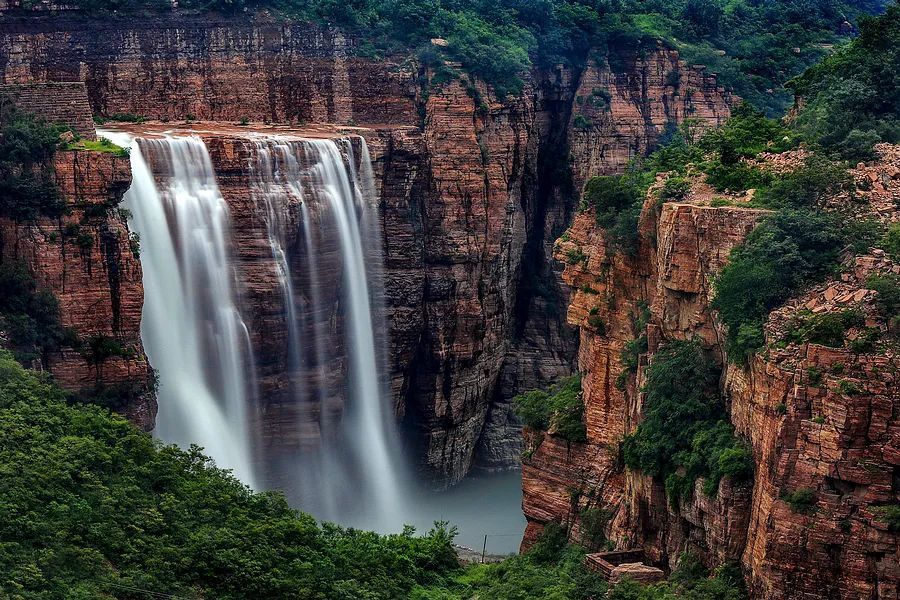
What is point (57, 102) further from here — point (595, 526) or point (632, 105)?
point (632, 105)

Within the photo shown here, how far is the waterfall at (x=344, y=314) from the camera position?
148ft

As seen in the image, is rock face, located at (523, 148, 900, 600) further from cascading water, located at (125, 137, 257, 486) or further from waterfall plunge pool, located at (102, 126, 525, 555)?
cascading water, located at (125, 137, 257, 486)

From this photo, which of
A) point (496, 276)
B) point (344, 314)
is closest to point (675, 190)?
point (344, 314)

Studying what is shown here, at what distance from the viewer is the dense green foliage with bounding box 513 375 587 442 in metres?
38.7

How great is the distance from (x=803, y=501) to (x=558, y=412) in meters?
13.2

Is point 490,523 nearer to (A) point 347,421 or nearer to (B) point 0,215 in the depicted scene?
(A) point 347,421

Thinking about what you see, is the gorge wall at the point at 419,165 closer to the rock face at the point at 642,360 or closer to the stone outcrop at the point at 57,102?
the stone outcrop at the point at 57,102

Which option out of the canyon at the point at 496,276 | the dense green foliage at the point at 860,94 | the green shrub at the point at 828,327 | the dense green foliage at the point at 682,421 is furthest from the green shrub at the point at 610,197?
the green shrub at the point at 828,327

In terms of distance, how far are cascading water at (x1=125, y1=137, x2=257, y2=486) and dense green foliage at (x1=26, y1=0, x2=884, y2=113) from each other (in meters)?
9.44

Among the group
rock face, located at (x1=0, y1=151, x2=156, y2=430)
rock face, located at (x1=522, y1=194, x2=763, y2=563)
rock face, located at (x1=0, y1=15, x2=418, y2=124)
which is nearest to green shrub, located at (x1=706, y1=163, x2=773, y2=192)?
rock face, located at (x1=522, y1=194, x2=763, y2=563)

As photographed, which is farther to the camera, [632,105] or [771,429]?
[632,105]

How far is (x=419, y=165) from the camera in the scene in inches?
2028

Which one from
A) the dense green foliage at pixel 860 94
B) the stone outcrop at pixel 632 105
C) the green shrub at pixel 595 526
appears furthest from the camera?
the stone outcrop at pixel 632 105

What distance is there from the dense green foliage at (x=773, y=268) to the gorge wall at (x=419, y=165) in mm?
18027
